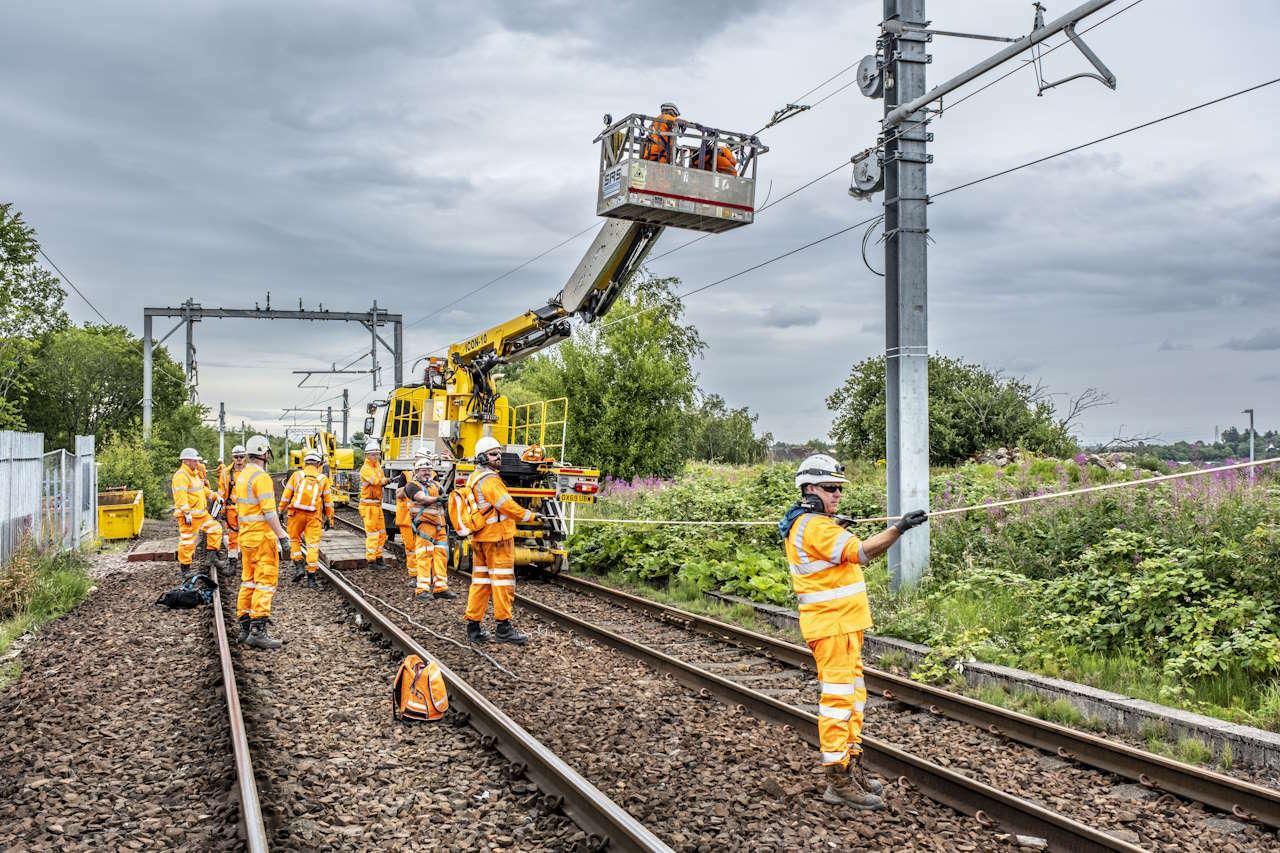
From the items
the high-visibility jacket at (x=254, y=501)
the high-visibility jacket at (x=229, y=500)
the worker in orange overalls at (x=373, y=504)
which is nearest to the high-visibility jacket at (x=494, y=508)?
the high-visibility jacket at (x=254, y=501)

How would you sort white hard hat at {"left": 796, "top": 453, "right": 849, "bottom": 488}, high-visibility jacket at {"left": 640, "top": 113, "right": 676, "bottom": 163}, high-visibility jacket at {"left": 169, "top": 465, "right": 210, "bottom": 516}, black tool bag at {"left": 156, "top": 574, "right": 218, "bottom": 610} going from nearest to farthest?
white hard hat at {"left": 796, "top": 453, "right": 849, "bottom": 488}
high-visibility jacket at {"left": 640, "top": 113, "right": 676, "bottom": 163}
black tool bag at {"left": 156, "top": 574, "right": 218, "bottom": 610}
high-visibility jacket at {"left": 169, "top": 465, "right": 210, "bottom": 516}

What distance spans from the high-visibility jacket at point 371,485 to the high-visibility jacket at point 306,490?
1.99m

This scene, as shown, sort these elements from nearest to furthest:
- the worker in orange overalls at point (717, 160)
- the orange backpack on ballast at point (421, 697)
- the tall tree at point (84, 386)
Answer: the orange backpack on ballast at point (421, 697), the worker in orange overalls at point (717, 160), the tall tree at point (84, 386)

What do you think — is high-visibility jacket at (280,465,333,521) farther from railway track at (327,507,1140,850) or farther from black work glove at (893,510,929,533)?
black work glove at (893,510,929,533)

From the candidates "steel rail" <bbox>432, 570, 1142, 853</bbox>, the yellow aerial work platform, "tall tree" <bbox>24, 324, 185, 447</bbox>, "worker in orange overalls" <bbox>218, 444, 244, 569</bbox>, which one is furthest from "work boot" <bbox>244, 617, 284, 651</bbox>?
"tall tree" <bbox>24, 324, 185, 447</bbox>

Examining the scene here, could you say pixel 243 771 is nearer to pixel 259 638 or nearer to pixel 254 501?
pixel 259 638

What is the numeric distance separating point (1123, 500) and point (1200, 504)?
0.83 meters

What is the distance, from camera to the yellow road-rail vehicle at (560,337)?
11.0m

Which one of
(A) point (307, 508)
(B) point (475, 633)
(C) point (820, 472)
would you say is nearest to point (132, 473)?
(A) point (307, 508)

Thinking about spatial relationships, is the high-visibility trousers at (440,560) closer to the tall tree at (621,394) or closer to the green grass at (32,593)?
the green grass at (32,593)

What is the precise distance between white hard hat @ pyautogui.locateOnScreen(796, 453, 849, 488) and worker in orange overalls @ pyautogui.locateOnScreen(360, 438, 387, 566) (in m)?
11.1

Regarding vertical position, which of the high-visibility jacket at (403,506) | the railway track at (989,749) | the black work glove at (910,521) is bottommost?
the railway track at (989,749)

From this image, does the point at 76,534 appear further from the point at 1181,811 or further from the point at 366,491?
the point at 1181,811

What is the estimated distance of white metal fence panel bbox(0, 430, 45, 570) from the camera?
1257cm
